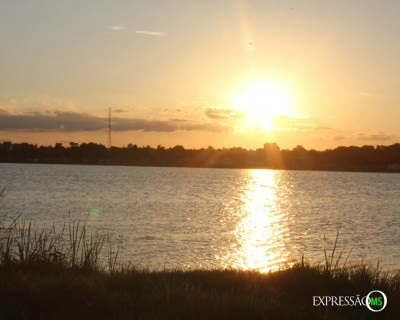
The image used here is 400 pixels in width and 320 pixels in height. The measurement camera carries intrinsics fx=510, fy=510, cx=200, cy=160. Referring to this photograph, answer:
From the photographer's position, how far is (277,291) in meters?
12.1

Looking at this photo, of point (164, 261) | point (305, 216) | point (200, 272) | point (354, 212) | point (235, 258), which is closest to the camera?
point (200, 272)

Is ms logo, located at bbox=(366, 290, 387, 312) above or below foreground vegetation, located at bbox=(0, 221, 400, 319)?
below

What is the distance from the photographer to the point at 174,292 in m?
10.7

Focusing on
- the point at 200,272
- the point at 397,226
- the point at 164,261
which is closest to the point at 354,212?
the point at 397,226

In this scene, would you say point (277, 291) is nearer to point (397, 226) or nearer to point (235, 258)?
point (235, 258)

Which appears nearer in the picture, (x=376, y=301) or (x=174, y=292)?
(x=174, y=292)

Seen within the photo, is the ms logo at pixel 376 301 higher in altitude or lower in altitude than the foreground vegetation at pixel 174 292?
lower

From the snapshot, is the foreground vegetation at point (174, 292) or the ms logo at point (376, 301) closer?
the foreground vegetation at point (174, 292)

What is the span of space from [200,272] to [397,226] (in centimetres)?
4008

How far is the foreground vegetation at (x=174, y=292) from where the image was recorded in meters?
9.83

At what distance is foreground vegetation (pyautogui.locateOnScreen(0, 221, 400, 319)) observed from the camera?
9828 millimetres

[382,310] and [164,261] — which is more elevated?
[382,310]

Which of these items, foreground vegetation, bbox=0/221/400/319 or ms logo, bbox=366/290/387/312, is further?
ms logo, bbox=366/290/387/312

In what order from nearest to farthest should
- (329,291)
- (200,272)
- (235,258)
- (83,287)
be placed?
(83,287) → (329,291) → (200,272) → (235,258)
